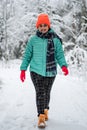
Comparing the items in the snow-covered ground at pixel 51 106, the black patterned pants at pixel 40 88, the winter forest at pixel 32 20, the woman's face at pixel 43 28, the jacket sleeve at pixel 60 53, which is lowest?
the winter forest at pixel 32 20

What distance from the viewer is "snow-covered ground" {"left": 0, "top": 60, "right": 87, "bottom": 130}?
520cm

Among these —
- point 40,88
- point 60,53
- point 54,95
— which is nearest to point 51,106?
point 54,95

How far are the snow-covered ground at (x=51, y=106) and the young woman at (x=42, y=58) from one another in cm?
35

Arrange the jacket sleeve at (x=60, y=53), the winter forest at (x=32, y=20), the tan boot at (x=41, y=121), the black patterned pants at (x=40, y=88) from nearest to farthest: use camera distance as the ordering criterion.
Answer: the tan boot at (x=41, y=121)
the black patterned pants at (x=40, y=88)
the jacket sleeve at (x=60, y=53)
the winter forest at (x=32, y=20)

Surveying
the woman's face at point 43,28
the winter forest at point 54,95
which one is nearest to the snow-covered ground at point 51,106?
the winter forest at point 54,95

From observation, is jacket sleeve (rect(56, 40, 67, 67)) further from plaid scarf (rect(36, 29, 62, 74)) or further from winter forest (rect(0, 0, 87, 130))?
winter forest (rect(0, 0, 87, 130))

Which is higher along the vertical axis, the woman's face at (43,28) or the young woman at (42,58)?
the woman's face at (43,28)

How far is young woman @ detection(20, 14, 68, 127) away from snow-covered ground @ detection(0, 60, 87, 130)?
1.16ft

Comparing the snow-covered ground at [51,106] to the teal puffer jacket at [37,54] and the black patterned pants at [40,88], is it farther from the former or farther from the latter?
the teal puffer jacket at [37,54]

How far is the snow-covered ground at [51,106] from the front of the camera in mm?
5199

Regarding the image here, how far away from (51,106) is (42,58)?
154 cm

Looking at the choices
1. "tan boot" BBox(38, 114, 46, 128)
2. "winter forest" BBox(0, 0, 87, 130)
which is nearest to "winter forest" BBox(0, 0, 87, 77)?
"winter forest" BBox(0, 0, 87, 130)

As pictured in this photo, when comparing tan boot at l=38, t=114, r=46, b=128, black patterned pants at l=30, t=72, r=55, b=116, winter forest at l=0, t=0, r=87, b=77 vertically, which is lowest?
winter forest at l=0, t=0, r=87, b=77

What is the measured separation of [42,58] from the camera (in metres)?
5.15
